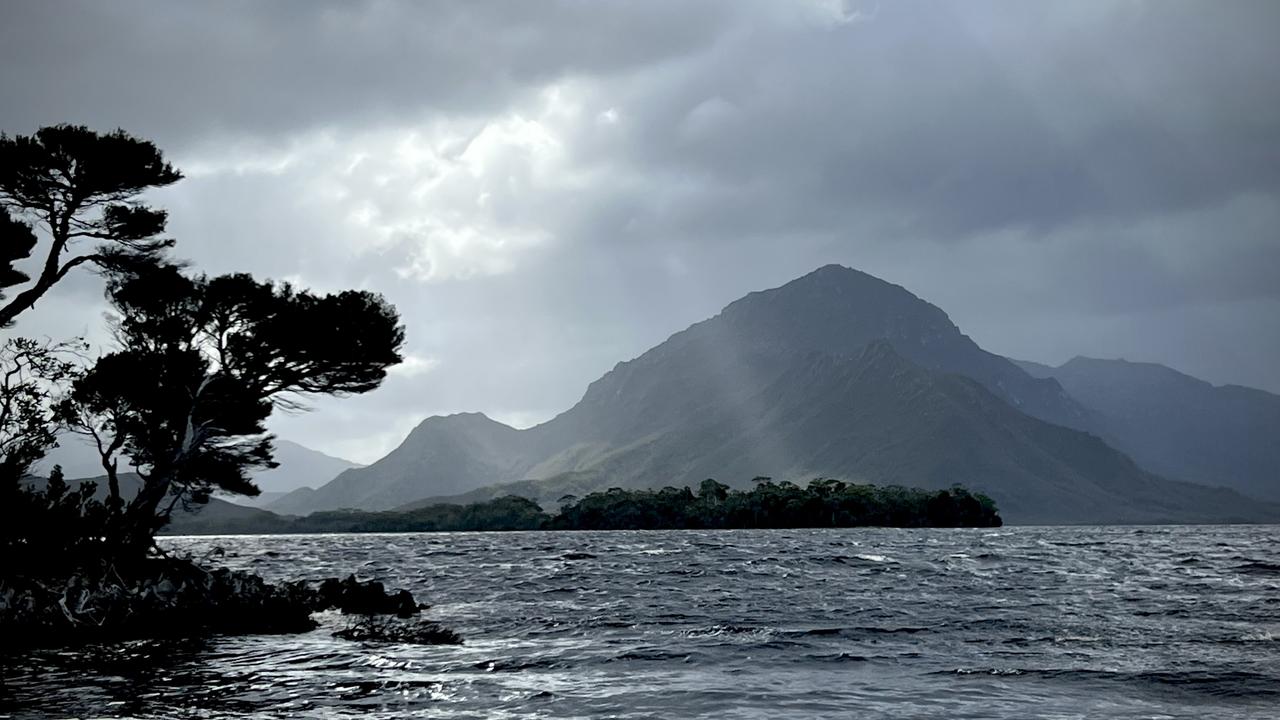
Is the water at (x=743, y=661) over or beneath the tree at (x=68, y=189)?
beneath

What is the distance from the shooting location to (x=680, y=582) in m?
41.0

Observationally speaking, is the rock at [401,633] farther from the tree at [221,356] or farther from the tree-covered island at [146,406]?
the tree at [221,356]

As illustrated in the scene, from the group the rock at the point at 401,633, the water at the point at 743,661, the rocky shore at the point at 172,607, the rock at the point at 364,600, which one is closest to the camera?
the water at the point at 743,661

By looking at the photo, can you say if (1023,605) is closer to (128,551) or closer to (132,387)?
(128,551)

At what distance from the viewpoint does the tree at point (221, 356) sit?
37.2m

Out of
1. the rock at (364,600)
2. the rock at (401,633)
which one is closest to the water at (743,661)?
the rock at (401,633)

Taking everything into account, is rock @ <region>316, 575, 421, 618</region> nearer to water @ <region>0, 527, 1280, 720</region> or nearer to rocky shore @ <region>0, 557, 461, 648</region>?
rocky shore @ <region>0, 557, 461, 648</region>

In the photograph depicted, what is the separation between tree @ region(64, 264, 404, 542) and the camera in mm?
37250

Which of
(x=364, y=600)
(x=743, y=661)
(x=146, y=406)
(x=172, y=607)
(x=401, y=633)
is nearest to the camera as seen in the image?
(x=743, y=661)

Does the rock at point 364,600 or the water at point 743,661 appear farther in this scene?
the rock at point 364,600

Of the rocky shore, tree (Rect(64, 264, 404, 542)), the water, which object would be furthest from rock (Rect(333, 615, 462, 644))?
tree (Rect(64, 264, 404, 542))

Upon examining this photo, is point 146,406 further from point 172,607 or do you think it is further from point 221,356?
point 172,607

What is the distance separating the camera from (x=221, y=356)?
40.0 meters

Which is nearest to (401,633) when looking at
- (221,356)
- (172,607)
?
(172,607)
